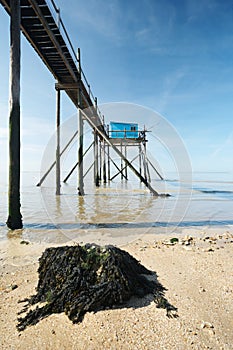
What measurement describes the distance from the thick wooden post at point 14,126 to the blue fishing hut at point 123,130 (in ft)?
50.2

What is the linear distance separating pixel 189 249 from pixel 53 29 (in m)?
8.01

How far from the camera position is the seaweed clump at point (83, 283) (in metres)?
1.75

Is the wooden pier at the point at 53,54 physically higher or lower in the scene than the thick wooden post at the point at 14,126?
higher

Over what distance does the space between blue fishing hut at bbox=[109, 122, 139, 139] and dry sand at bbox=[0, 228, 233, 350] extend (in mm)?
18003

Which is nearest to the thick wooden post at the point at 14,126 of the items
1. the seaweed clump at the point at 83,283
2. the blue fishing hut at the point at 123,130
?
the seaweed clump at the point at 83,283

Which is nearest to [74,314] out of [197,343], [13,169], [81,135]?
[197,343]

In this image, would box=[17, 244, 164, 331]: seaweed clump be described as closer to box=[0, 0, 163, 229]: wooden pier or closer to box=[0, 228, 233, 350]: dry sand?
box=[0, 228, 233, 350]: dry sand

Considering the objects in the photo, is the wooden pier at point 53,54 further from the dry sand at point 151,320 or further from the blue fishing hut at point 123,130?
the blue fishing hut at point 123,130

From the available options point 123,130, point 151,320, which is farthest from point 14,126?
point 123,130

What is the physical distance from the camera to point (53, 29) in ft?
25.6

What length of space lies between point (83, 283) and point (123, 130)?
18.8 metres

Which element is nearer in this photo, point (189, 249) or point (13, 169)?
point (189, 249)

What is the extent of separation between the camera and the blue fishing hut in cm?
2011

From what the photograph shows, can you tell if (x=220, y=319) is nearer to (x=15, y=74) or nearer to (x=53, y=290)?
(x=53, y=290)
